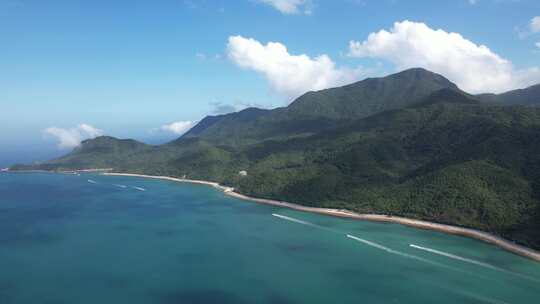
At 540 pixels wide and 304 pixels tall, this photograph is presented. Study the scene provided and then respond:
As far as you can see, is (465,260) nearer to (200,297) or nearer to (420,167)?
(200,297)

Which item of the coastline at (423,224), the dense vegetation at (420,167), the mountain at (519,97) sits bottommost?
the coastline at (423,224)

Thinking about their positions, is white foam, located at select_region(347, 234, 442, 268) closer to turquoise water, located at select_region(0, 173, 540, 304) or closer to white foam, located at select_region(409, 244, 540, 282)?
turquoise water, located at select_region(0, 173, 540, 304)

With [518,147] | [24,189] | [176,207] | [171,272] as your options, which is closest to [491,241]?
[518,147]

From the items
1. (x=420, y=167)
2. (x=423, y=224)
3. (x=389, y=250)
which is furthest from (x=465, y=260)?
(x=420, y=167)

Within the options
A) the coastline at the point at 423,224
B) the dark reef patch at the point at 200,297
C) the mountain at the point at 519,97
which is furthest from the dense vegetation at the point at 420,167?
the dark reef patch at the point at 200,297

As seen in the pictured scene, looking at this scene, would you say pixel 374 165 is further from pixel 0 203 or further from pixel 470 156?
pixel 0 203

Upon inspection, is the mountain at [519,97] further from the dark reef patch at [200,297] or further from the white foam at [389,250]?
the dark reef patch at [200,297]
